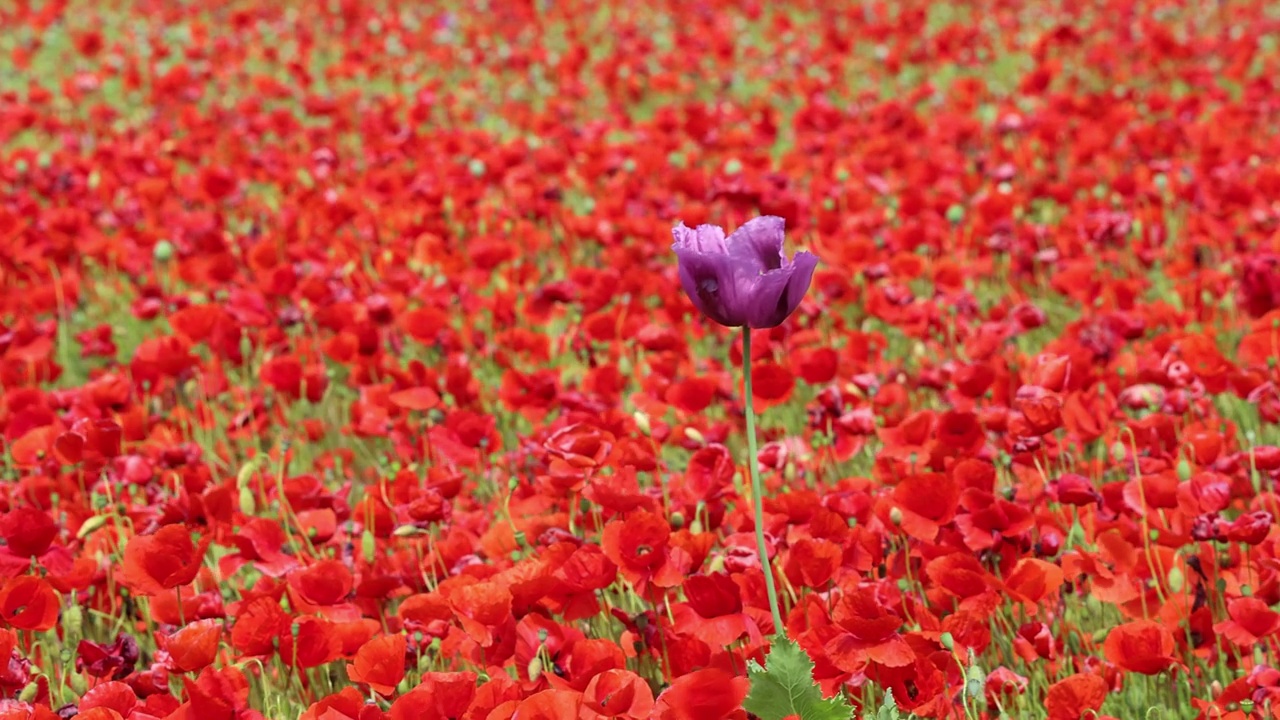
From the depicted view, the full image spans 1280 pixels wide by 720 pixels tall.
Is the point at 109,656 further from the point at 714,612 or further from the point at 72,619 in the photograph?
the point at 714,612

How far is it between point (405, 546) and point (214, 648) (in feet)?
2.76

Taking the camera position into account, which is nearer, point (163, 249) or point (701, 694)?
point (701, 694)

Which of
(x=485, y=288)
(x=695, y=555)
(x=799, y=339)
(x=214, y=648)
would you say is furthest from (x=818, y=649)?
(x=485, y=288)

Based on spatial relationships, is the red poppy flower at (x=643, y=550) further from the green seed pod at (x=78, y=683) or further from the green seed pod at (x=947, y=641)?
the green seed pod at (x=78, y=683)

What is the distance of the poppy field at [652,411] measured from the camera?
2076 mm

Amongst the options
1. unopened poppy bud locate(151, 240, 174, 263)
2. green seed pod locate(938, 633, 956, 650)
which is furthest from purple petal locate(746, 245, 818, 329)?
unopened poppy bud locate(151, 240, 174, 263)

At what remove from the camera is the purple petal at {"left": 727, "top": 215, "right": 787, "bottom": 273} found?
1.77m

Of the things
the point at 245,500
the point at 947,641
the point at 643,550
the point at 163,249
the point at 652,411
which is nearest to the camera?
the point at 947,641

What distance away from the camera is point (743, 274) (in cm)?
175

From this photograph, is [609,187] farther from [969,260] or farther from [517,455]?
[517,455]

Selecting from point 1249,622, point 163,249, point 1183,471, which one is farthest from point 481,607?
point 163,249

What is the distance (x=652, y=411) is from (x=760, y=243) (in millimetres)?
1351

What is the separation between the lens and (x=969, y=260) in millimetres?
4691

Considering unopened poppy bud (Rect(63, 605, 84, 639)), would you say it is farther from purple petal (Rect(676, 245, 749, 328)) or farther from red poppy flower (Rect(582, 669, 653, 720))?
purple petal (Rect(676, 245, 749, 328))
